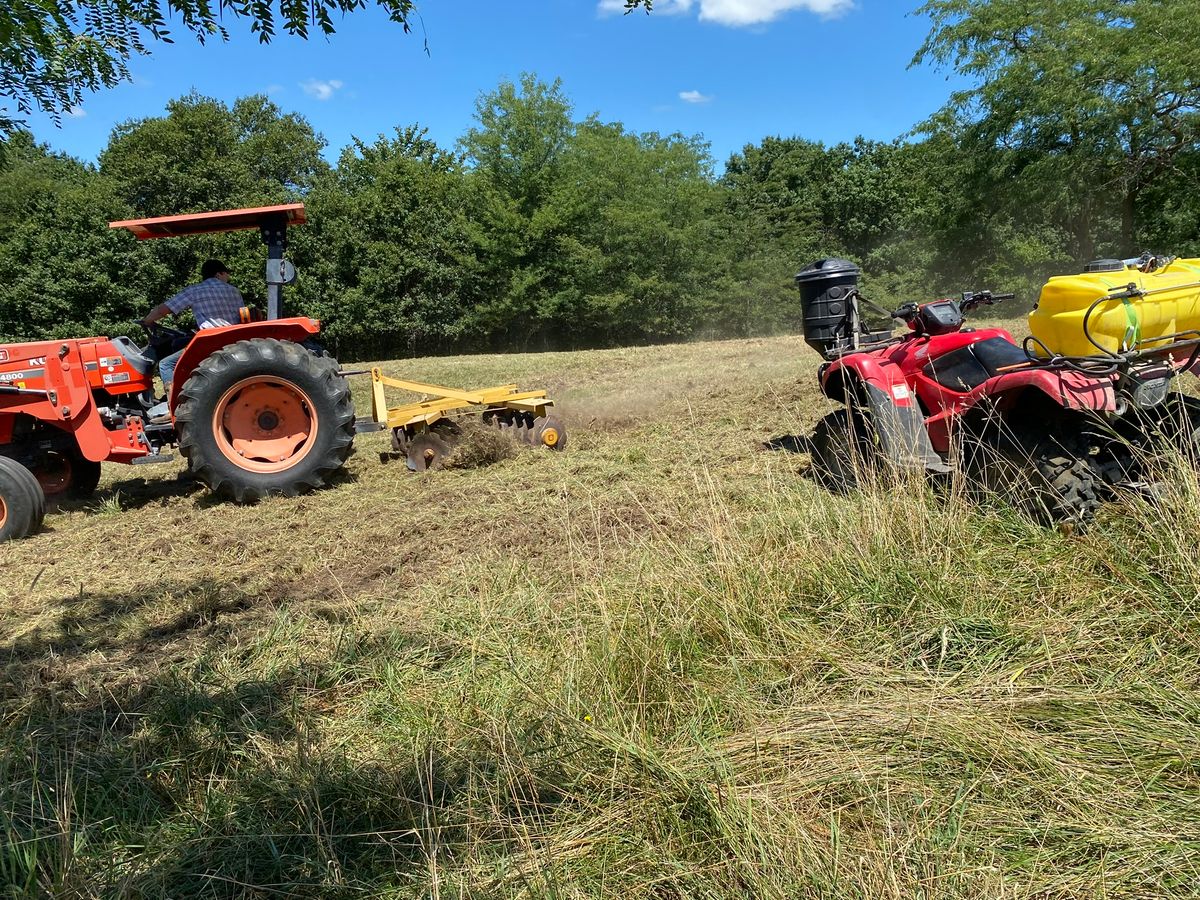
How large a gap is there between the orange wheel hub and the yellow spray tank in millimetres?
4851

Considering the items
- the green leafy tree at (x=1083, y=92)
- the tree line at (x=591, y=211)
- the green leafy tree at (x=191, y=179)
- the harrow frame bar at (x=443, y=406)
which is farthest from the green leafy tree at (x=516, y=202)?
the harrow frame bar at (x=443, y=406)

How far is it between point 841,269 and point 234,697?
14.7 ft

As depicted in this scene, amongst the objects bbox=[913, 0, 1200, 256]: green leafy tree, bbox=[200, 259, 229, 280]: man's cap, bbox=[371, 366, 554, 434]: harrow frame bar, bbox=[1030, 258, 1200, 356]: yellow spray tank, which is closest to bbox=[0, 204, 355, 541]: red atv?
bbox=[200, 259, 229, 280]: man's cap

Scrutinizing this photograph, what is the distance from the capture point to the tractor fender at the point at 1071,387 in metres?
3.82

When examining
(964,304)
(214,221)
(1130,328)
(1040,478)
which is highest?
(214,221)

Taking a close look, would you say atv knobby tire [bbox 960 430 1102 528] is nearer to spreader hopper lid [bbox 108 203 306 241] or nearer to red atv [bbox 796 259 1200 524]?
red atv [bbox 796 259 1200 524]

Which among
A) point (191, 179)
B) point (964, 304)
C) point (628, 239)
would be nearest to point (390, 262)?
point (191, 179)

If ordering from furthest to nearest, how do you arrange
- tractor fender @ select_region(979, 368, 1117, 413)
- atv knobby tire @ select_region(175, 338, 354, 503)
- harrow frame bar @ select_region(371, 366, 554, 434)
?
harrow frame bar @ select_region(371, 366, 554, 434) → atv knobby tire @ select_region(175, 338, 354, 503) → tractor fender @ select_region(979, 368, 1117, 413)

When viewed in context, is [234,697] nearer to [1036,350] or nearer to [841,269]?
[1036,350]

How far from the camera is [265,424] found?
6.38m

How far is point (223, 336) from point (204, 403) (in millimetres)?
619

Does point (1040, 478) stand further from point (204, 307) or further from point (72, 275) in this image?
point (72, 275)

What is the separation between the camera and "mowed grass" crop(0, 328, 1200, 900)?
78.4 inches

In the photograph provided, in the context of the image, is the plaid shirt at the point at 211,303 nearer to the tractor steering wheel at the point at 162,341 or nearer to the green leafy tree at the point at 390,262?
the tractor steering wheel at the point at 162,341
